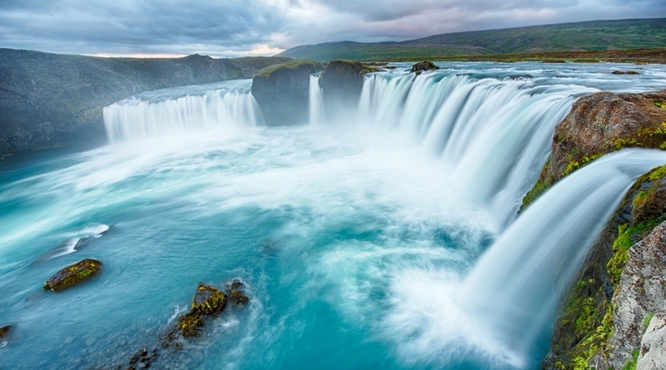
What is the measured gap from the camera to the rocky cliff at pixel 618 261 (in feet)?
11.5

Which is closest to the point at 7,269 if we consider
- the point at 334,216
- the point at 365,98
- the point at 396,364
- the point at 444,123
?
the point at 334,216

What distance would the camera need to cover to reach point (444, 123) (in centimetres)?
1858

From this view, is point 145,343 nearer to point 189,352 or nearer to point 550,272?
point 189,352

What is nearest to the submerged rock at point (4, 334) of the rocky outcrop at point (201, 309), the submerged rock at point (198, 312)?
the submerged rock at point (198, 312)

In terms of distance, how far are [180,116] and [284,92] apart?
11.8 metres

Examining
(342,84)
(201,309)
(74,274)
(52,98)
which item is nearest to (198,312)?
(201,309)

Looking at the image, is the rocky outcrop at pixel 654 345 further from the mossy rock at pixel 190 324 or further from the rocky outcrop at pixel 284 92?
the rocky outcrop at pixel 284 92

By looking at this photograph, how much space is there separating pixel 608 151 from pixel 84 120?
42492 millimetres

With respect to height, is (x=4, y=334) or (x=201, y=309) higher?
(x=201, y=309)

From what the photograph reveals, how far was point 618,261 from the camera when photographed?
14.4 feet

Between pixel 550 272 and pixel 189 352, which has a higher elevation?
pixel 550 272

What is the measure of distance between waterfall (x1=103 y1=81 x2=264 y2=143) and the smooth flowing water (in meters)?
13.0

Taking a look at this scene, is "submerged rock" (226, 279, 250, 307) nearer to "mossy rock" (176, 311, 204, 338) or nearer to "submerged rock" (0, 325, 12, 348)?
"mossy rock" (176, 311, 204, 338)

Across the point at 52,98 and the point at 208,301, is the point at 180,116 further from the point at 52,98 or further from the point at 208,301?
the point at 208,301
